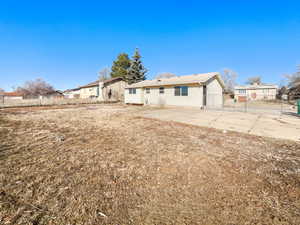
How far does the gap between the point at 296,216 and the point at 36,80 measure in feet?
169

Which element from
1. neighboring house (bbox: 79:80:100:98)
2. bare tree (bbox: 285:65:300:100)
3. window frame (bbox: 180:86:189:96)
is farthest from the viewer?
neighboring house (bbox: 79:80:100:98)

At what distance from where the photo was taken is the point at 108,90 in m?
24.4

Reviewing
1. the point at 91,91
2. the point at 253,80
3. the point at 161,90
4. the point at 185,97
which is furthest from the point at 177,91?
the point at 253,80

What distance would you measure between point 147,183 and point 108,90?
2407cm

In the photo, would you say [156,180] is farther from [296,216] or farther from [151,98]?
[151,98]

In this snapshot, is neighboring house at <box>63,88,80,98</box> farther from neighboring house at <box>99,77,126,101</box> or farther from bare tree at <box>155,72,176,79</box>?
bare tree at <box>155,72,176,79</box>

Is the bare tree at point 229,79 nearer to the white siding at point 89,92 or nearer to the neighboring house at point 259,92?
the neighboring house at point 259,92

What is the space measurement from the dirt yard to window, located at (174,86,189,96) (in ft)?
29.7

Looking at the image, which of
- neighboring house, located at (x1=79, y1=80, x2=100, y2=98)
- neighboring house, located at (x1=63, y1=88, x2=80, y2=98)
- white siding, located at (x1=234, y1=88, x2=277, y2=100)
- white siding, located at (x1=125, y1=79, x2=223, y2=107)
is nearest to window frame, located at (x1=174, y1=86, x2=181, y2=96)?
white siding, located at (x1=125, y1=79, x2=223, y2=107)

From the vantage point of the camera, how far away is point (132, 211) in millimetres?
1688

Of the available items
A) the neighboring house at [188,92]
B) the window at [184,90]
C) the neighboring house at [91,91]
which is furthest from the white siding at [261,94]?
the neighboring house at [91,91]

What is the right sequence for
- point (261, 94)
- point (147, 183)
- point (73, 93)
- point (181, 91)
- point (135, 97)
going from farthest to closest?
1. point (73, 93)
2. point (261, 94)
3. point (135, 97)
4. point (181, 91)
5. point (147, 183)

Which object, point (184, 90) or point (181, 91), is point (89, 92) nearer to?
point (181, 91)

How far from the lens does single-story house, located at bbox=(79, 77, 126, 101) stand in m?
23.7
